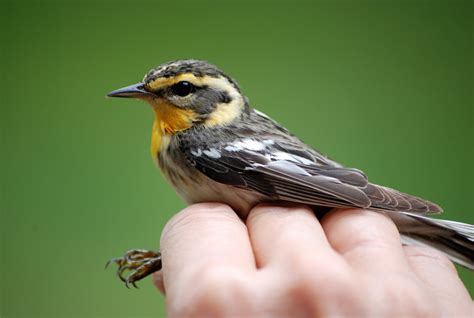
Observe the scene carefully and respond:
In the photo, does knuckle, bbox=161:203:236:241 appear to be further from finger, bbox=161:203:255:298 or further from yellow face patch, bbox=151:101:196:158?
yellow face patch, bbox=151:101:196:158

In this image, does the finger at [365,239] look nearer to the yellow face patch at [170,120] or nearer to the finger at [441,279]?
the finger at [441,279]

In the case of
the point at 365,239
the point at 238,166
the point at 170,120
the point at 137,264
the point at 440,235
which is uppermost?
the point at 170,120

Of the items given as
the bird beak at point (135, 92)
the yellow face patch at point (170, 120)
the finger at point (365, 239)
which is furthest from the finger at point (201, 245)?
the bird beak at point (135, 92)

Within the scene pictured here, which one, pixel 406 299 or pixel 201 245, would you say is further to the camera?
pixel 201 245

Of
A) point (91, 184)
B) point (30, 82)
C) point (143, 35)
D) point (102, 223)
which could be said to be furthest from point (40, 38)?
point (102, 223)

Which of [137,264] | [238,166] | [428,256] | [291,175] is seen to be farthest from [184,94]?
[428,256]

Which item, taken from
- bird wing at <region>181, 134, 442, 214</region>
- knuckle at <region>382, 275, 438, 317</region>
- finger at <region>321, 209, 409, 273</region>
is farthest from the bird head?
knuckle at <region>382, 275, 438, 317</region>

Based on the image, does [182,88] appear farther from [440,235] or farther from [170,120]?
[440,235]
